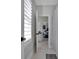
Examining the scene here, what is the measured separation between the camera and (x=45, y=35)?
31.6 ft
